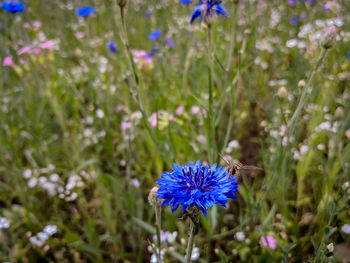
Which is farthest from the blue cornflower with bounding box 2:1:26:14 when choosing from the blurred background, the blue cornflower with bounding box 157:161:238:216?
the blue cornflower with bounding box 157:161:238:216

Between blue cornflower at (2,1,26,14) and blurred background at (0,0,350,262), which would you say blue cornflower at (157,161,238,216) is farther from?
blue cornflower at (2,1,26,14)

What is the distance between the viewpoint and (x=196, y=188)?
55cm

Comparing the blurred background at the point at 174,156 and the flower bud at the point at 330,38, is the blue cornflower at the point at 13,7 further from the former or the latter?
the flower bud at the point at 330,38

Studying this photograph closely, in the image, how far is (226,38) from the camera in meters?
1.98

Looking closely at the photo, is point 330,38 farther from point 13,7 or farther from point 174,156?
point 13,7

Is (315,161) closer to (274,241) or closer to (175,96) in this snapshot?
(274,241)

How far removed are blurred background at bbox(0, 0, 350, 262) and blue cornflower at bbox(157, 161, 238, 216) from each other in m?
0.28

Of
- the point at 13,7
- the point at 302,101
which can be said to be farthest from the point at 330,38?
the point at 13,7

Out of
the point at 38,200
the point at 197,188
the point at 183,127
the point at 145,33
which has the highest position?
the point at 145,33

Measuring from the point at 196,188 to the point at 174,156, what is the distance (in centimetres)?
49

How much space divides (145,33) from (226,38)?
953mm

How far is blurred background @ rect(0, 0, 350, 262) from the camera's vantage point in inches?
38.5

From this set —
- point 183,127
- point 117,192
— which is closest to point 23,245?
point 117,192

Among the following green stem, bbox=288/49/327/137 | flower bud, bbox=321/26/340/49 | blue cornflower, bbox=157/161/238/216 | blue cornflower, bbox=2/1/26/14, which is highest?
blue cornflower, bbox=2/1/26/14
